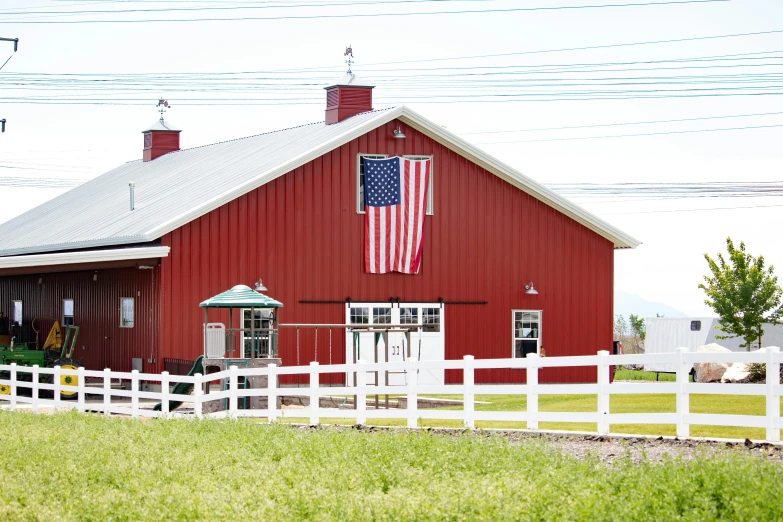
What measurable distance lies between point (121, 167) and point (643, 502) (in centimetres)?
3903

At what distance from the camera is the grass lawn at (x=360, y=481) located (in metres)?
10.2

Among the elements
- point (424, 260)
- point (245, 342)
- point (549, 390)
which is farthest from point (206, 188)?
point (549, 390)

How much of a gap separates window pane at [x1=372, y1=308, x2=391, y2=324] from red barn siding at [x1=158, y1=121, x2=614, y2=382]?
414mm

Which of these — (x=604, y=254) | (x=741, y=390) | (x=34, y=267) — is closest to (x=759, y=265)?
(x=604, y=254)

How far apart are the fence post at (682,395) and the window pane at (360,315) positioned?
15627 millimetres

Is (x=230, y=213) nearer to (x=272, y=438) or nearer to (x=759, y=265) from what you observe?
(x=272, y=438)

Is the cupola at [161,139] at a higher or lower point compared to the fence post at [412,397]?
higher

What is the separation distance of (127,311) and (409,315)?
708 cm

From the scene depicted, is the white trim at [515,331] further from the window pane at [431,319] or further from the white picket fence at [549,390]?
the white picket fence at [549,390]

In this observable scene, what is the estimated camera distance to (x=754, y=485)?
1014 cm

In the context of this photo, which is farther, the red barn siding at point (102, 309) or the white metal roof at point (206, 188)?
the white metal roof at point (206, 188)

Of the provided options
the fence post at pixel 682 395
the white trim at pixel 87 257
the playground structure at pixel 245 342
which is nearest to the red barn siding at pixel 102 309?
the white trim at pixel 87 257

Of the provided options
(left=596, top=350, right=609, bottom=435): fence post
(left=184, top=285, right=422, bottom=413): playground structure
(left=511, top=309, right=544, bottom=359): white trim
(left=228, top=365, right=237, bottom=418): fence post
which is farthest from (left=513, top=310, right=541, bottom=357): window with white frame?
(left=596, top=350, right=609, bottom=435): fence post

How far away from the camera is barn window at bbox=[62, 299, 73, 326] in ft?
105
